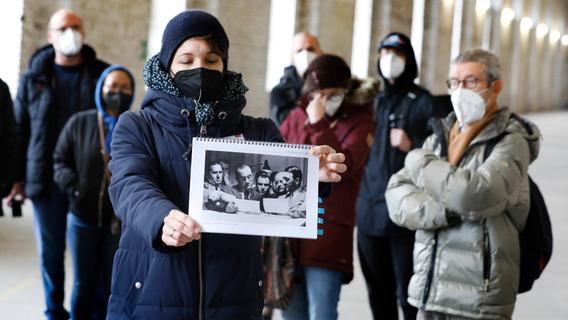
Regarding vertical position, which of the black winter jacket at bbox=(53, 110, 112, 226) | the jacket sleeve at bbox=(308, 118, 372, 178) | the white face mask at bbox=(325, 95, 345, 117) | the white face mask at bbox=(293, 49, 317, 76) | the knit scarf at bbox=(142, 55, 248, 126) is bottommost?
the black winter jacket at bbox=(53, 110, 112, 226)

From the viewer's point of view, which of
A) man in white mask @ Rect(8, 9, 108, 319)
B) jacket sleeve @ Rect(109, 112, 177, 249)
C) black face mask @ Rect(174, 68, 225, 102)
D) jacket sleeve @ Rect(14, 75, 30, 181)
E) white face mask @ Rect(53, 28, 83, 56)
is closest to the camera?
jacket sleeve @ Rect(109, 112, 177, 249)

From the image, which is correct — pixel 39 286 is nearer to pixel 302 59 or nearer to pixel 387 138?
pixel 302 59

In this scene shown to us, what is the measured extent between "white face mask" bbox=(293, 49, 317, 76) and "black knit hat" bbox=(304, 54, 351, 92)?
5.08ft

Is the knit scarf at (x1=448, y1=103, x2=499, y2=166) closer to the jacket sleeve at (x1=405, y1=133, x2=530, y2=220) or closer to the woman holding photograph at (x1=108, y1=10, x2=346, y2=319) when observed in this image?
the jacket sleeve at (x1=405, y1=133, x2=530, y2=220)

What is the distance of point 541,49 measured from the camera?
47.8m

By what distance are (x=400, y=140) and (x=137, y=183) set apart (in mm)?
2899

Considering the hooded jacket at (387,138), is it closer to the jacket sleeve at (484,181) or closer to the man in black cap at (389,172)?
the man in black cap at (389,172)

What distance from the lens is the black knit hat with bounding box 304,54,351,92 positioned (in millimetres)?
4555

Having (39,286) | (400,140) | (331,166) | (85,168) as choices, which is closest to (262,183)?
(331,166)

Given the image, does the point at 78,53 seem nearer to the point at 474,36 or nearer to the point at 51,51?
the point at 51,51

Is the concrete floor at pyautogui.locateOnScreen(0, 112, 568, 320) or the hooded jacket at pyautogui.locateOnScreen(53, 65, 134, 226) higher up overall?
the hooded jacket at pyautogui.locateOnScreen(53, 65, 134, 226)

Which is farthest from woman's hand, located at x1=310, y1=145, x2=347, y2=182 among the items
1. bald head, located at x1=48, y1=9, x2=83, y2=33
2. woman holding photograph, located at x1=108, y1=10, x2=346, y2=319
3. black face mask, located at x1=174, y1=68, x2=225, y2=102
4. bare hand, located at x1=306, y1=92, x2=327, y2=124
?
bald head, located at x1=48, y1=9, x2=83, y2=33

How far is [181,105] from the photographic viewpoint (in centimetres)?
267

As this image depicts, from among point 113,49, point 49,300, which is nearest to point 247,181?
point 49,300
